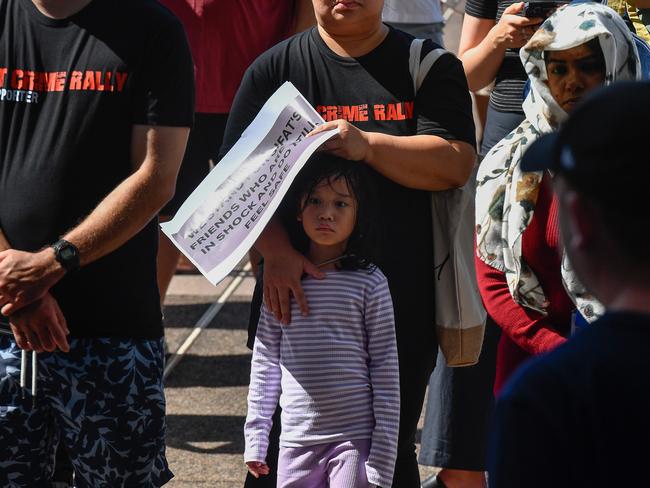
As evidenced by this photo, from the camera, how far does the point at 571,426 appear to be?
1517 millimetres

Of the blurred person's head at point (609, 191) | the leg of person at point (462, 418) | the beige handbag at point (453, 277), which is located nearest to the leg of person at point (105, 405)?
the beige handbag at point (453, 277)

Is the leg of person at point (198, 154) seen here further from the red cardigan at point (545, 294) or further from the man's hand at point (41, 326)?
the red cardigan at point (545, 294)

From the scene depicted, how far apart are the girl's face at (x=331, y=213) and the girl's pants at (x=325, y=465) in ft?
1.81

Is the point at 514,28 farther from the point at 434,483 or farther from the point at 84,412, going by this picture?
the point at 84,412

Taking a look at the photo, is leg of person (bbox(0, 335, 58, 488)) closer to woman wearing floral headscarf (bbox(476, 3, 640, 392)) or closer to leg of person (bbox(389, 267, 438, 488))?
leg of person (bbox(389, 267, 438, 488))

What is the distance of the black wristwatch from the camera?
10.2 feet

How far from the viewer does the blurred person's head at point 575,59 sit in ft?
10.1

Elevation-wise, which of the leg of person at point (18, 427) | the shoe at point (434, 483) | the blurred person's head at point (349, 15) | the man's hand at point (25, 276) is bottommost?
the shoe at point (434, 483)

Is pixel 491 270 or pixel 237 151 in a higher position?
pixel 237 151

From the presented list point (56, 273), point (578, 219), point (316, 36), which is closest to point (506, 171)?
point (316, 36)

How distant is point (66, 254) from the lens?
3.09 meters

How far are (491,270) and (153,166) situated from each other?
3.12ft

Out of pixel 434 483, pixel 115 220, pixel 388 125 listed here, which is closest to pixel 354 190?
pixel 388 125

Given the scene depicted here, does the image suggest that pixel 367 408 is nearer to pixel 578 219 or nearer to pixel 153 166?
pixel 153 166
